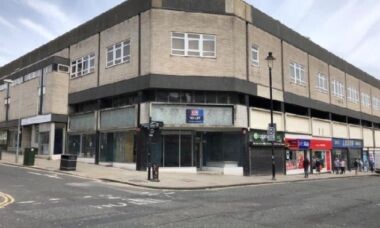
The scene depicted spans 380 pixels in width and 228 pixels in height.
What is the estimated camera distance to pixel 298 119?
4119 cm

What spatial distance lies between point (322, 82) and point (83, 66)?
970 inches

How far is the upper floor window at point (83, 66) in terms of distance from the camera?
38.4 metres

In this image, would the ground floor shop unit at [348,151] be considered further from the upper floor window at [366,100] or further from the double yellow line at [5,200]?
the double yellow line at [5,200]

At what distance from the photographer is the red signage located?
4325 cm

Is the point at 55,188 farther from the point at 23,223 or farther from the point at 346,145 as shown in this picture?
the point at 346,145

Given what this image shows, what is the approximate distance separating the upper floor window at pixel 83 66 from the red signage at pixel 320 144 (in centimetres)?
2158

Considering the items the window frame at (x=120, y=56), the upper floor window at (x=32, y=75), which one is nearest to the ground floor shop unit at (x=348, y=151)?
the window frame at (x=120, y=56)

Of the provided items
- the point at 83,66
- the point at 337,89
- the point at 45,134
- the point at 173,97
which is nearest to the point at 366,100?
the point at 337,89

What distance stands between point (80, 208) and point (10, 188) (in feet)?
19.9

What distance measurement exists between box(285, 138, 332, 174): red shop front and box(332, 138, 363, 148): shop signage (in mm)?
2248

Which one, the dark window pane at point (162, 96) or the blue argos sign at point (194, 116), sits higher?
the dark window pane at point (162, 96)

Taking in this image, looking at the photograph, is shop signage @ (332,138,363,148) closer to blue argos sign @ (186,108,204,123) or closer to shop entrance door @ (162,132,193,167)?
blue argos sign @ (186,108,204,123)

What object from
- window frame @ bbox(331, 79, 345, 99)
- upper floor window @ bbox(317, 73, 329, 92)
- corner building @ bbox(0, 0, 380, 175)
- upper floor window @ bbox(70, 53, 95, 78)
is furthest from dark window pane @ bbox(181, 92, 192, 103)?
window frame @ bbox(331, 79, 345, 99)

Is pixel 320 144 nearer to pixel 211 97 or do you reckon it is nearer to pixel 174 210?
pixel 211 97
